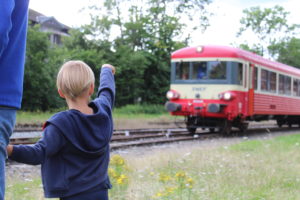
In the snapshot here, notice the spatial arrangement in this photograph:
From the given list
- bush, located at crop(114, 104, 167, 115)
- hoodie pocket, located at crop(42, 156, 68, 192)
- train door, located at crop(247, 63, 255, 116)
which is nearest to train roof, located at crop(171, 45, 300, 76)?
train door, located at crop(247, 63, 255, 116)

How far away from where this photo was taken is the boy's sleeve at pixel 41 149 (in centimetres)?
205

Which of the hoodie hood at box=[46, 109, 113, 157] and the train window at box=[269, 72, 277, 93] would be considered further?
the train window at box=[269, 72, 277, 93]

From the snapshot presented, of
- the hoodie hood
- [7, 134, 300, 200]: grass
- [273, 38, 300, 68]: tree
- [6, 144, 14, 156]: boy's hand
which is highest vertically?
[273, 38, 300, 68]: tree

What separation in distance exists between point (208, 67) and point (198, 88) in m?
0.74

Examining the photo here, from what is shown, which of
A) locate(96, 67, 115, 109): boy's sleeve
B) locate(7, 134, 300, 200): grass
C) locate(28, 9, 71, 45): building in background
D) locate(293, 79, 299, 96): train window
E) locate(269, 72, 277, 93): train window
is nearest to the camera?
locate(96, 67, 115, 109): boy's sleeve

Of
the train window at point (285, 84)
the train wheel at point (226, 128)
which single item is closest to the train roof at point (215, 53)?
the train wheel at point (226, 128)

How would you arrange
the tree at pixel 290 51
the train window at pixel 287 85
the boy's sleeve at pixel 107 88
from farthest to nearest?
the tree at pixel 290 51 < the train window at pixel 287 85 < the boy's sleeve at pixel 107 88

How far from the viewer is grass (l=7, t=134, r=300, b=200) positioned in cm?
423

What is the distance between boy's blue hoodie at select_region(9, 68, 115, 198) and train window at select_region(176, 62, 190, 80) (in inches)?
473

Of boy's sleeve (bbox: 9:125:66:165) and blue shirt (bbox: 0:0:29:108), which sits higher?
blue shirt (bbox: 0:0:29:108)

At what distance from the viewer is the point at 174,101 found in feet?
46.6

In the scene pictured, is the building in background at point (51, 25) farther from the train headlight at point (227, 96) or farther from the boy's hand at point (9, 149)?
the boy's hand at point (9, 149)

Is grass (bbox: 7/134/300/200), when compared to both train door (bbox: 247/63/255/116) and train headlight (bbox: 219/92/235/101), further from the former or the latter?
train door (bbox: 247/63/255/116)

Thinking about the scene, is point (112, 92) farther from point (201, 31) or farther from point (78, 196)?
point (201, 31)
